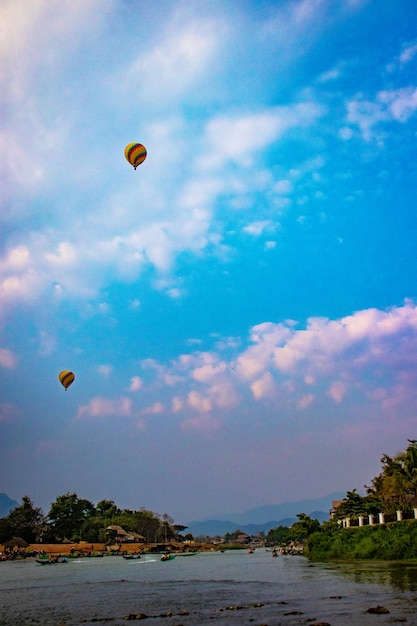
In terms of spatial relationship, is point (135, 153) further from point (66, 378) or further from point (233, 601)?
point (233, 601)

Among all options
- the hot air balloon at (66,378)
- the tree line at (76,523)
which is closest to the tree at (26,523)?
the tree line at (76,523)

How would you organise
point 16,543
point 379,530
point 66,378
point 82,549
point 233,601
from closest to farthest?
point 233,601
point 379,530
point 66,378
point 16,543
point 82,549

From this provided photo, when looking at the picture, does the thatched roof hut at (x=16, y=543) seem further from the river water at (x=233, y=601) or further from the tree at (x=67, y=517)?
the river water at (x=233, y=601)

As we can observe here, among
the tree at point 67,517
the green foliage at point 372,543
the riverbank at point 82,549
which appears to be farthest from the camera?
the tree at point 67,517

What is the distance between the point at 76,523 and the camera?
107125mm

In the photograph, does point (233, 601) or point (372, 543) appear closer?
point (233, 601)

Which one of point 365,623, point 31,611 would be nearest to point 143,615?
point 31,611

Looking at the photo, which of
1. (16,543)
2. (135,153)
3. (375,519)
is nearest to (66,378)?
(135,153)

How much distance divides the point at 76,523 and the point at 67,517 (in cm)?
246

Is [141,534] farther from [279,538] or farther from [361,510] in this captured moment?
[361,510]

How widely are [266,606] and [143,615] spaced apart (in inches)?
196

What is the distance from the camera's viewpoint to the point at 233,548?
138 m

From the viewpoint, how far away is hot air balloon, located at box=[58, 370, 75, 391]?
51706mm

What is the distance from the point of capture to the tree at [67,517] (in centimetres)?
10462
